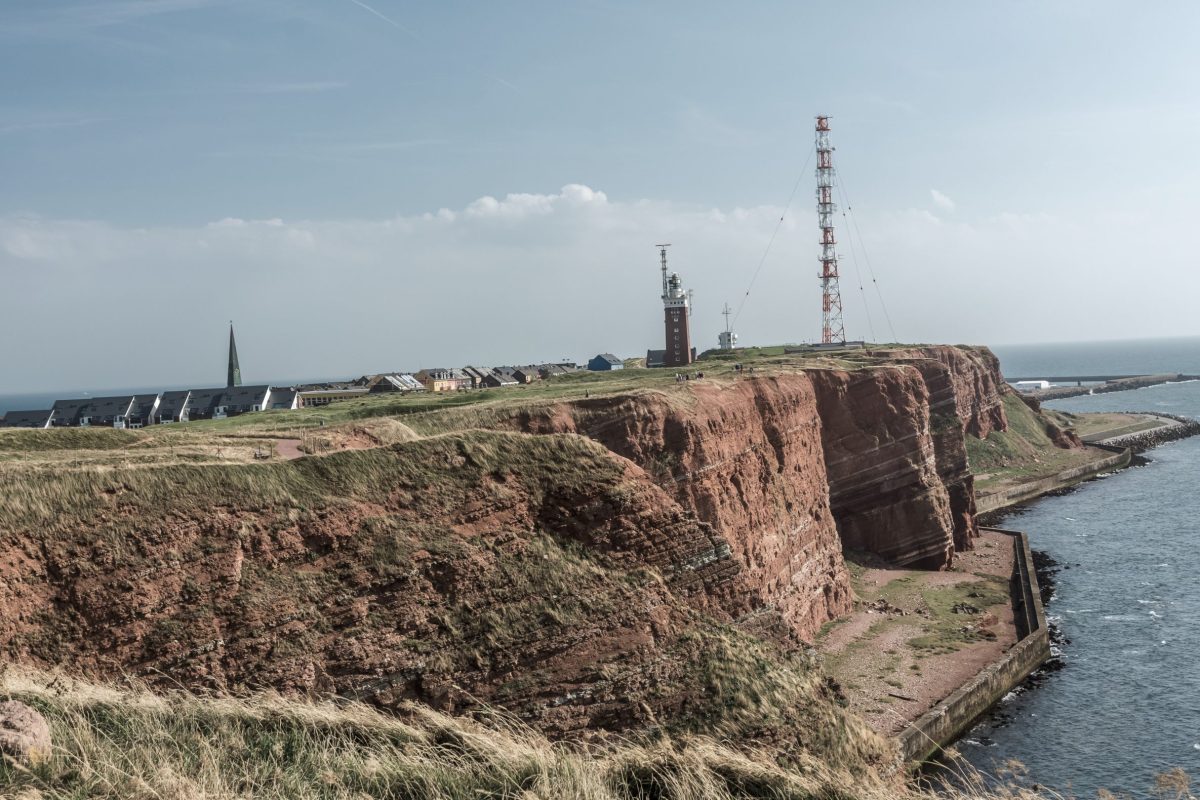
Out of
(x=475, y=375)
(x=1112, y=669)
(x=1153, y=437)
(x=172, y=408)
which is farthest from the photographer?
(x=1153, y=437)

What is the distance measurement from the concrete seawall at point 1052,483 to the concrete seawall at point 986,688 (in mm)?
36614

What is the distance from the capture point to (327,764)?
1156cm

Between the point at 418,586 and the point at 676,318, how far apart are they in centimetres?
7514

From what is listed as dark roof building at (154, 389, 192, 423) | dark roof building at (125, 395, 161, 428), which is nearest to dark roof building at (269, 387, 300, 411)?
dark roof building at (154, 389, 192, 423)

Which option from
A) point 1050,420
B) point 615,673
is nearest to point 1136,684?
point 615,673

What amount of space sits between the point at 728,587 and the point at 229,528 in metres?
17.4

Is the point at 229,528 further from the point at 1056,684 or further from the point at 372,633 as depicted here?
the point at 1056,684

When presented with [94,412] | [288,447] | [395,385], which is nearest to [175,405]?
[94,412]

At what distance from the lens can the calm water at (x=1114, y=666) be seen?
124ft

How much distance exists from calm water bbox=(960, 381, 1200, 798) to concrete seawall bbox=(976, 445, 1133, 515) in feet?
24.5

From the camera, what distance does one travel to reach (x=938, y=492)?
6906 centimetres

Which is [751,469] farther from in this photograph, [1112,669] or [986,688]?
[1112,669]

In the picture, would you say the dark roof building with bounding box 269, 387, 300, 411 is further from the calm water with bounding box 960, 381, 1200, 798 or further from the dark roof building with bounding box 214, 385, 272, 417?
the calm water with bounding box 960, 381, 1200, 798

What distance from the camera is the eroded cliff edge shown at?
23.6 m
